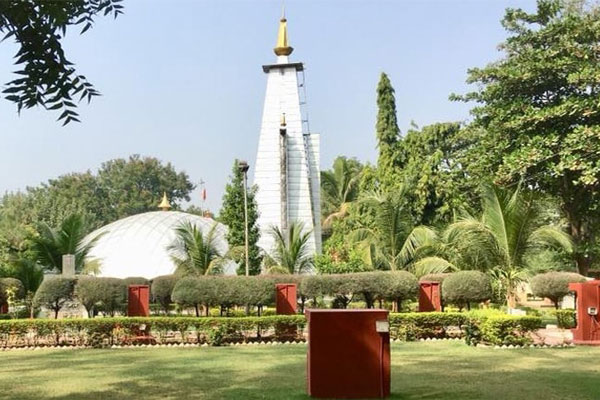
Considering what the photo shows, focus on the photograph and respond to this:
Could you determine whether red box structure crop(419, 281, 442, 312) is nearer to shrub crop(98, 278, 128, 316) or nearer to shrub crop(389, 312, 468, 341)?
shrub crop(389, 312, 468, 341)

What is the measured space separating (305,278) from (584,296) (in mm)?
6352

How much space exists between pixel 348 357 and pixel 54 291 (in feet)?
34.1

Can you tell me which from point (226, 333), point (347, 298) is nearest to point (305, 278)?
point (347, 298)

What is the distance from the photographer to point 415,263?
18.3m

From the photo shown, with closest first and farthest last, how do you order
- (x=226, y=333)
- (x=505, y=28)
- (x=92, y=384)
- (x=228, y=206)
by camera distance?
1. (x=92, y=384)
2. (x=226, y=333)
3. (x=505, y=28)
4. (x=228, y=206)

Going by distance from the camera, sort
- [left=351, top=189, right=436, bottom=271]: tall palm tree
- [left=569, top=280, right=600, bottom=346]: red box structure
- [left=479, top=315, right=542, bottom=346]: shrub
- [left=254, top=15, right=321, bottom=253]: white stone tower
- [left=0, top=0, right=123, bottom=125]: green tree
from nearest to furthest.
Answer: [left=0, top=0, right=123, bottom=125]: green tree < [left=479, top=315, right=542, bottom=346]: shrub < [left=569, top=280, right=600, bottom=346]: red box structure < [left=351, top=189, right=436, bottom=271]: tall palm tree < [left=254, top=15, right=321, bottom=253]: white stone tower

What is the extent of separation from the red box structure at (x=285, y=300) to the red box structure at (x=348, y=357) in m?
8.20

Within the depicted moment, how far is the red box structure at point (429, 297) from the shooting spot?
15141 millimetres

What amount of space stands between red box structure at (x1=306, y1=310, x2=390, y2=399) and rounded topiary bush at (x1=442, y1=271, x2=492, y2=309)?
8.34 meters

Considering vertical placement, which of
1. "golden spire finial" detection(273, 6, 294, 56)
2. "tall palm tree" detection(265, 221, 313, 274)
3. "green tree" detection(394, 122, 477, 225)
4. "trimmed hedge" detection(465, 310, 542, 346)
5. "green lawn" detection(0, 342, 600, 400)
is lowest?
"green lawn" detection(0, 342, 600, 400)

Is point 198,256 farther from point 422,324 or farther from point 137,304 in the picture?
point 422,324

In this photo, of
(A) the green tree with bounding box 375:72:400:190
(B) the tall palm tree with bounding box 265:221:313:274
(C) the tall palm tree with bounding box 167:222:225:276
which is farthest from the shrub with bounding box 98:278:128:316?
(A) the green tree with bounding box 375:72:400:190

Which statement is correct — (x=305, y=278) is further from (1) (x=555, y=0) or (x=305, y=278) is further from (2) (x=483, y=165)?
(1) (x=555, y=0)

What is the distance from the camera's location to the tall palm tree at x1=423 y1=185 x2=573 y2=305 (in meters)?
14.9
